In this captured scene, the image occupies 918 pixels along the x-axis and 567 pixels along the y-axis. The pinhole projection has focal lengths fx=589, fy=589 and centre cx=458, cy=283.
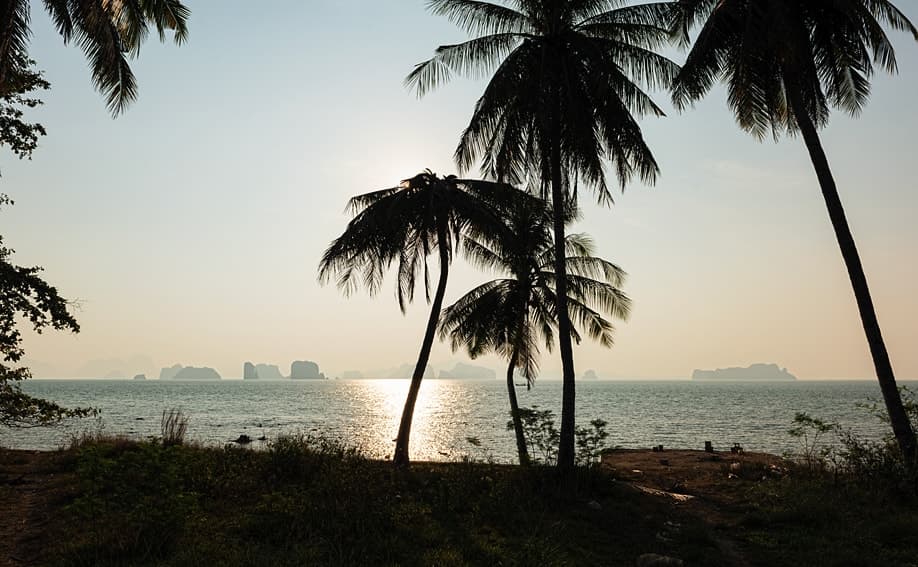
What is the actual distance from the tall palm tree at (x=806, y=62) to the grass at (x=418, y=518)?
4394 millimetres

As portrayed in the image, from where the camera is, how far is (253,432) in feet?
166

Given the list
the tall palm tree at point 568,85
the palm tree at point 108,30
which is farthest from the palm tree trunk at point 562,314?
the palm tree at point 108,30

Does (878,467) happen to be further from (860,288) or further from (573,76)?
(573,76)

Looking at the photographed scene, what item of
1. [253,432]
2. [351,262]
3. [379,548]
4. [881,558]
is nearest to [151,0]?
[351,262]

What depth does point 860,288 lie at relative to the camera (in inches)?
548

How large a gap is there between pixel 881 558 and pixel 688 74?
38.5ft

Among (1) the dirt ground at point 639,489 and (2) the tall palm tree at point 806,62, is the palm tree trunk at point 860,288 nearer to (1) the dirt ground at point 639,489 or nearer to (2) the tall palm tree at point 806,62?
(2) the tall palm tree at point 806,62

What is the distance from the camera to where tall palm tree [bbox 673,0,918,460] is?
13781 mm

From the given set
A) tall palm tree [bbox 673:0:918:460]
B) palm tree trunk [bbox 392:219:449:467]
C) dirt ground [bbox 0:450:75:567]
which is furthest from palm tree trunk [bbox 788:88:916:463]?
dirt ground [bbox 0:450:75:567]

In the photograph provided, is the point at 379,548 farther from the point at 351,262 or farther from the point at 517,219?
the point at 517,219

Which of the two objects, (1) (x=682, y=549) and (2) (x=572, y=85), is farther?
(2) (x=572, y=85)

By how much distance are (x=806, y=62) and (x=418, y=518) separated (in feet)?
47.3

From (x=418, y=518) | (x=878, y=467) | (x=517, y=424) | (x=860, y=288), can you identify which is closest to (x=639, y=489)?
(x=517, y=424)

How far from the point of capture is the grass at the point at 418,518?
8398 mm
